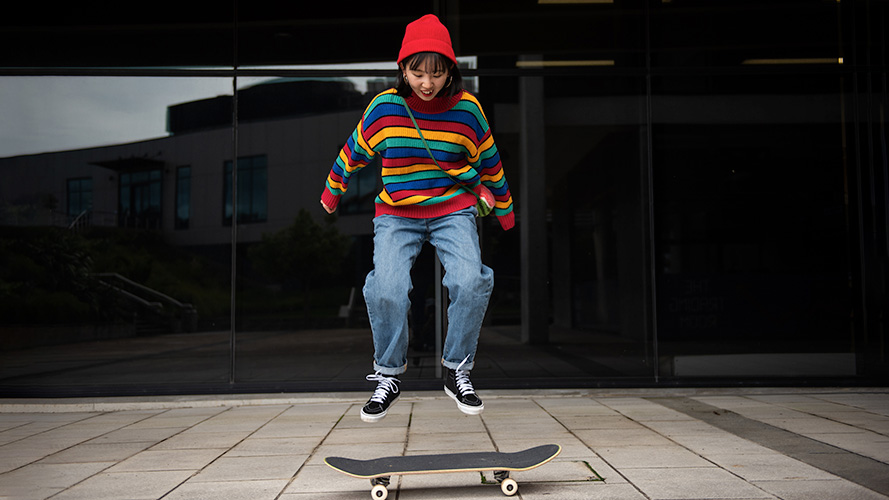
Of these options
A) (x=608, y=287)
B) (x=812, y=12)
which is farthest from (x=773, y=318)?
(x=812, y=12)

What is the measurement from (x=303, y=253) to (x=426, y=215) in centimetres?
462

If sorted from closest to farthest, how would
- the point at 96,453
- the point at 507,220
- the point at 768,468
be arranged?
the point at 507,220 → the point at 768,468 → the point at 96,453

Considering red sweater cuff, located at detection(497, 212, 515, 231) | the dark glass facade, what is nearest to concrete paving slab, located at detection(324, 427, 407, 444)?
red sweater cuff, located at detection(497, 212, 515, 231)

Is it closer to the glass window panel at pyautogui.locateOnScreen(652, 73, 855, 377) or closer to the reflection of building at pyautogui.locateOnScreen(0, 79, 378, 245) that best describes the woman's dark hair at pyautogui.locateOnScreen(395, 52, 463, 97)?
the reflection of building at pyautogui.locateOnScreen(0, 79, 378, 245)

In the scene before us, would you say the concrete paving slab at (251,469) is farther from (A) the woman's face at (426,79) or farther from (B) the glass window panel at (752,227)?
(B) the glass window panel at (752,227)

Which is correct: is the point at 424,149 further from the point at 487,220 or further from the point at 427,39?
the point at 487,220

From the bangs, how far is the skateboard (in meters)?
1.67

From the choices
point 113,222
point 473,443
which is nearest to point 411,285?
point 473,443

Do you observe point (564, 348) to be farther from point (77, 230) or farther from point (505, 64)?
point (77, 230)

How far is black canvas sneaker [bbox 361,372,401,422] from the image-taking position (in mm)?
3127

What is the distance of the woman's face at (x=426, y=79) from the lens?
2971 mm

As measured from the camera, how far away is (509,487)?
3.32 meters

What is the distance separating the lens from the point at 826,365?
7758mm

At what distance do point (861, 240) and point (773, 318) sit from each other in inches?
49.0
